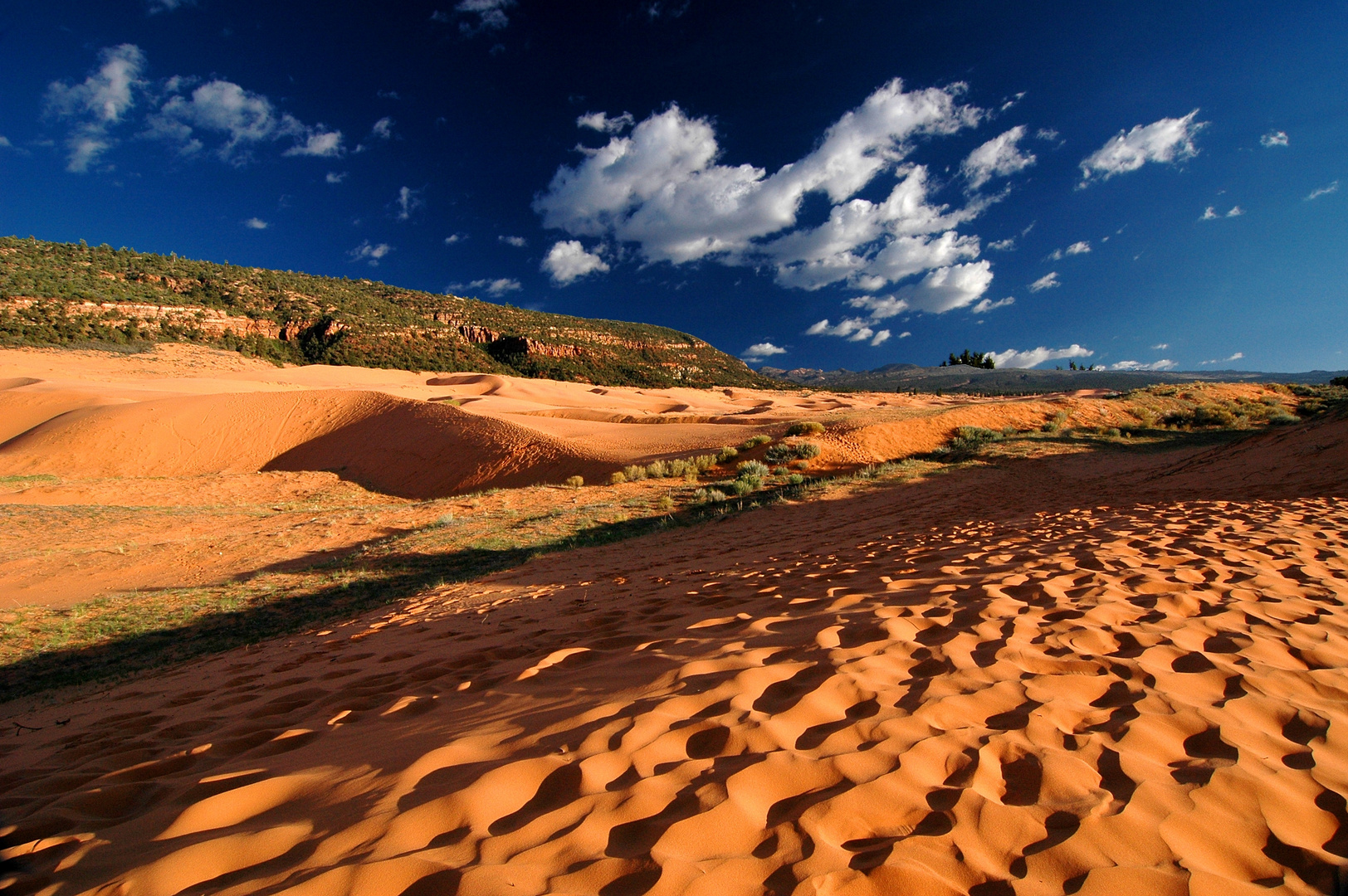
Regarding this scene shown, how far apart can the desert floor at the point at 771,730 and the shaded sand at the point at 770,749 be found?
1cm

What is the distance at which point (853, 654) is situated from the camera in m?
3.03

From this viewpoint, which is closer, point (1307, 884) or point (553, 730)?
point (1307, 884)

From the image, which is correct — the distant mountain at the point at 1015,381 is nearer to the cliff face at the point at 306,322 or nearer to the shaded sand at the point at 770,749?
the cliff face at the point at 306,322

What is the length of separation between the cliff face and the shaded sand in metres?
58.4

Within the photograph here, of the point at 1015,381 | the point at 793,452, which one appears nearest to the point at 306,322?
the point at 793,452

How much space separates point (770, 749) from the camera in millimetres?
2143

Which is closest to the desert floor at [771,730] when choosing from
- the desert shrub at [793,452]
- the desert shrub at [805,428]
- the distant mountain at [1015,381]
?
the desert shrub at [793,452]

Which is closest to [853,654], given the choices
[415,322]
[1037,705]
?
[1037,705]

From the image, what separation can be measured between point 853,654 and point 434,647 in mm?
3416

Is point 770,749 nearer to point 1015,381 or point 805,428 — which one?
point 805,428

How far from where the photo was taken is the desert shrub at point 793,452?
53.7 ft

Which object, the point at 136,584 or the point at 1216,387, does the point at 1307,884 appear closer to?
the point at 136,584

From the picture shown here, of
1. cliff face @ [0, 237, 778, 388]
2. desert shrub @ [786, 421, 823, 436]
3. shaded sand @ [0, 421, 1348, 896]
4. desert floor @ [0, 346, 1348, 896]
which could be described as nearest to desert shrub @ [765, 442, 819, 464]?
desert shrub @ [786, 421, 823, 436]

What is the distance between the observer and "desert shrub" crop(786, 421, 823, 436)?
18.9 m
